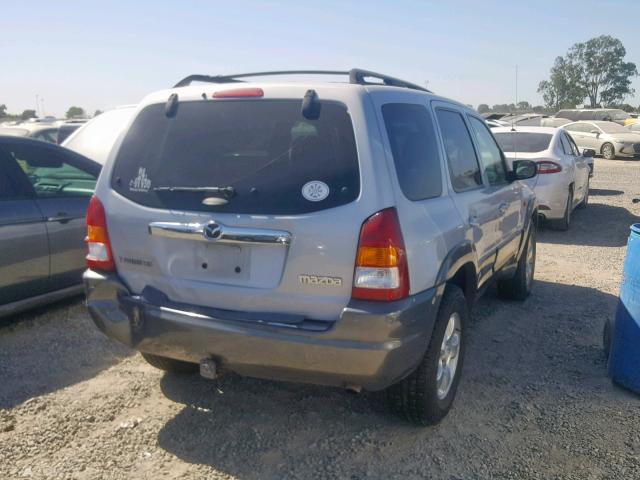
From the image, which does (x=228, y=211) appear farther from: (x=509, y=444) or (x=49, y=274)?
(x=49, y=274)

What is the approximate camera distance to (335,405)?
3.76 m

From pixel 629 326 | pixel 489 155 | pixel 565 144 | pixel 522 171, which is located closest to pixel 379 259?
pixel 629 326

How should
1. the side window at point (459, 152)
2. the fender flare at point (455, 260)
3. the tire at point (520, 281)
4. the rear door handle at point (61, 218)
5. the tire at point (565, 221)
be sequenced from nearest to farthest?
1. the fender flare at point (455, 260)
2. the side window at point (459, 152)
3. the rear door handle at point (61, 218)
4. the tire at point (520, 281)
5. the tire at point (565, 221)

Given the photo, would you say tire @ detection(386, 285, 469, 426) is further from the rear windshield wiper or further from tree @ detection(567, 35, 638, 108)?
tree @ detection(567, 35, 638, 108)

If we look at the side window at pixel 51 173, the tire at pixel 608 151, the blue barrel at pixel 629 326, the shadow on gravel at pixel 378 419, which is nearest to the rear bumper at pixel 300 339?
the shadow on gravel at pixel 378 419

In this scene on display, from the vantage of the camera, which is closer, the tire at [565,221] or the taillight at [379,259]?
the taillight at [379,259]

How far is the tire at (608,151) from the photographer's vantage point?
23.9 m

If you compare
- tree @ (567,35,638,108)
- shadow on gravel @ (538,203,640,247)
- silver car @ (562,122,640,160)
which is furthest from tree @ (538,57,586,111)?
shadow on gravel @ (538,203,640,247)

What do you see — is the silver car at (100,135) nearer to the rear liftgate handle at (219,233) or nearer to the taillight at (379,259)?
the rear liftgate handle at (219,233)

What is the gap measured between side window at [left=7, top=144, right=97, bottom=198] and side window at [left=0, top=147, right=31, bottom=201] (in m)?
0.05

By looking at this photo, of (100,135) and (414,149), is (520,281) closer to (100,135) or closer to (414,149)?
(414,149)

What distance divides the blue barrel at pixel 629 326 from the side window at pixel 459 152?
1.05 metres

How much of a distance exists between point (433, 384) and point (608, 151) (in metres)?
23.7

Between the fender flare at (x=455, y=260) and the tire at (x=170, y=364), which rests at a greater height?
the fender flare at (x=455, y=260)
